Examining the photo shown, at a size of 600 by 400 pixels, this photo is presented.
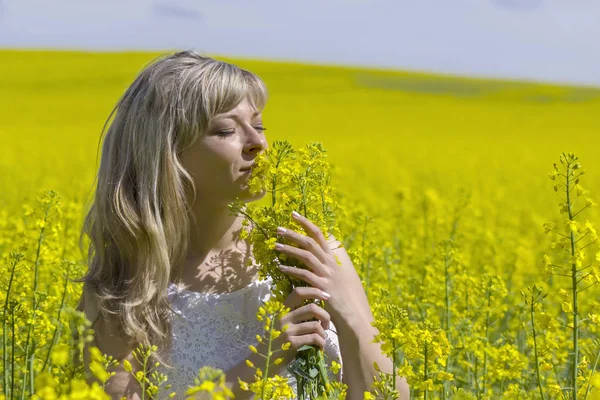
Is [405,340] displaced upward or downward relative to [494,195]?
upward

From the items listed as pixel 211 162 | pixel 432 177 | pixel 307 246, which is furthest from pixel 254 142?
pixel 432 177

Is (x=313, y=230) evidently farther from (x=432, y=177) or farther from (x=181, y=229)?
(x=432, y=177)

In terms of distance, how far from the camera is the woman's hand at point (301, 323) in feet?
7.35

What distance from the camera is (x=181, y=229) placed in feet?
9.39

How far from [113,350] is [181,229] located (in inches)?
17.2

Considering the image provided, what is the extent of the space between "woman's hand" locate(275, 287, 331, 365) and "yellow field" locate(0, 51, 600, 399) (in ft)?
0.80

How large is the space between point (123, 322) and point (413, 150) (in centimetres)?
1555

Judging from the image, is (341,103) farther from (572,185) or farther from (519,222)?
(572,185)

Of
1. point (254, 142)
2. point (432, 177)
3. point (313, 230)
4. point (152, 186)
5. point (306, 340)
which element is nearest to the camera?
point (306, 340)

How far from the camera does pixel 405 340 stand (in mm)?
2164

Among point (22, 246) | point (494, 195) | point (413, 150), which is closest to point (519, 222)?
point (494, 195)

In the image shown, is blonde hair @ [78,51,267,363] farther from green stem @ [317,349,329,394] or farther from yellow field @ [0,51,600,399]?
green stem @ [317,349,329,394]

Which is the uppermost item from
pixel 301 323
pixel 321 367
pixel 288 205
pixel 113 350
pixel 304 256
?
pixel 288 205

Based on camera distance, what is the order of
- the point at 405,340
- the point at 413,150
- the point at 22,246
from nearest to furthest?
1. the point at 405,340
2. the point at 22,246
3. the point at 413,150
